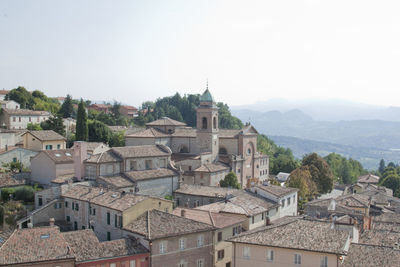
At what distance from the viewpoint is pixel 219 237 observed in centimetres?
3322

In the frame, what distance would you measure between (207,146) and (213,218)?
27130mm

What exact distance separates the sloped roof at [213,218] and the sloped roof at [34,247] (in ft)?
37.1

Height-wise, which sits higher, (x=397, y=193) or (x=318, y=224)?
(x=318, y=224)

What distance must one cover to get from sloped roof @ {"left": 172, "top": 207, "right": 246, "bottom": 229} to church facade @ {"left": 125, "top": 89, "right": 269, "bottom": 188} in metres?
19.2

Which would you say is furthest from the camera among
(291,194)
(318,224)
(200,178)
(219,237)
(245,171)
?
(245,171)

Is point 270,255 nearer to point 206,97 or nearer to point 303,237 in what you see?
point 303,237

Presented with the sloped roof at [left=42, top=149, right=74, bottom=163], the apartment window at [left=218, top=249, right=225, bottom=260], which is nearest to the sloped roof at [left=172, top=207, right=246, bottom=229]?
the apartment window at [left=218, top=249, right=225, bottom=260]

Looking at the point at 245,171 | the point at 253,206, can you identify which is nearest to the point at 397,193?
the point at 245,171

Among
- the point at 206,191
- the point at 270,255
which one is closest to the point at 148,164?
the point at 206,191

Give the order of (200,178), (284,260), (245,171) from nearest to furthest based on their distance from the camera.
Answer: (284,260), (200,178), (245,171)

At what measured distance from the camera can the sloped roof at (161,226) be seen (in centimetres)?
3002

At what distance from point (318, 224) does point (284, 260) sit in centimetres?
489

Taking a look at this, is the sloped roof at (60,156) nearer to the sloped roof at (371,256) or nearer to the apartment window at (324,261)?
the apartment window at (324,261)

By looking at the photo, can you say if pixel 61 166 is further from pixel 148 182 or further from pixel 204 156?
pixel 204 156
